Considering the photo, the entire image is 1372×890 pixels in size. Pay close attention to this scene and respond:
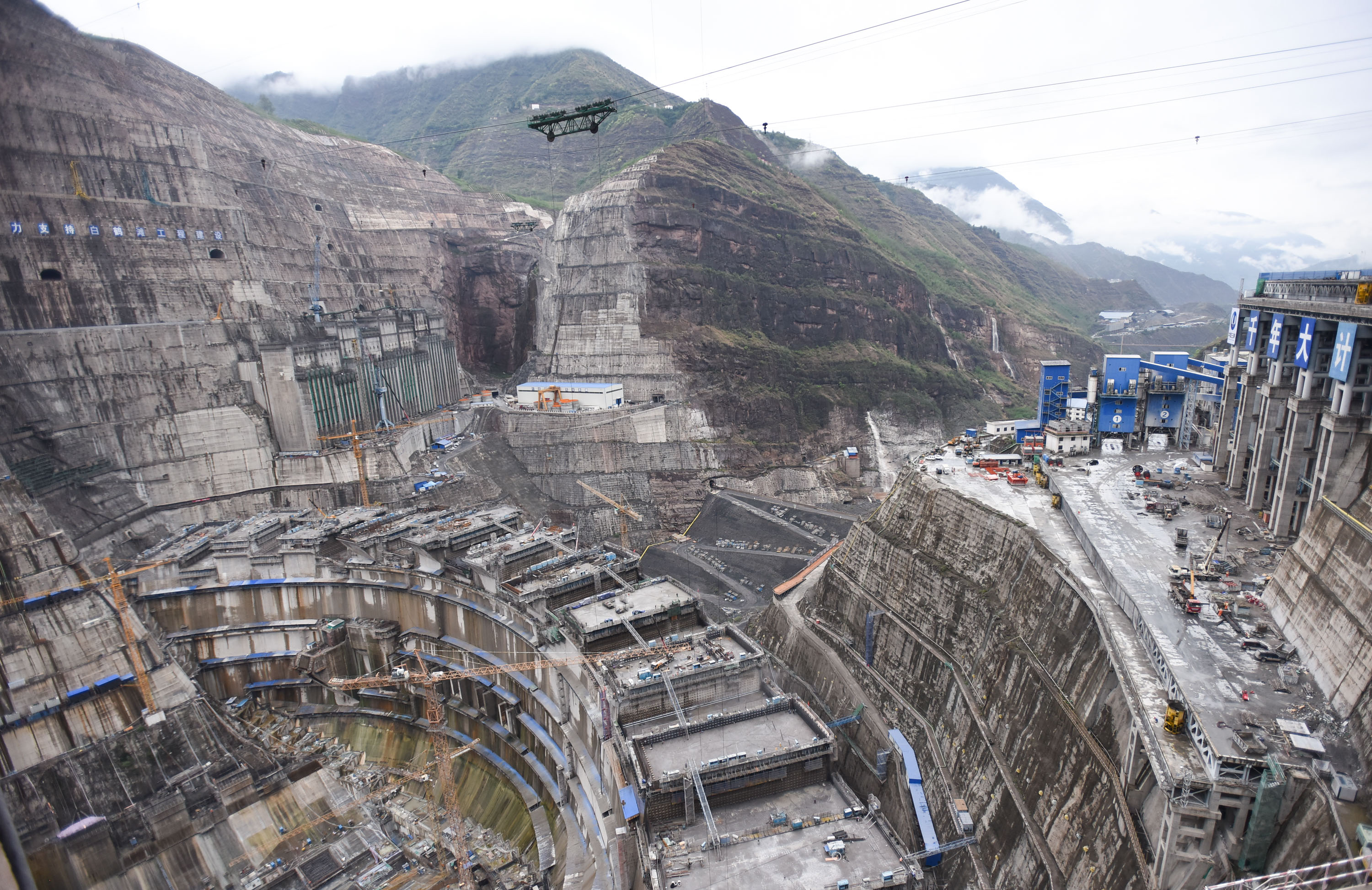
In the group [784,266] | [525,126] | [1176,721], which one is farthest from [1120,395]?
[525,126]

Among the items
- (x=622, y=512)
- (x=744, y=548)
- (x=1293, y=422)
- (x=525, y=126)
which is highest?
(x=525, y=126)

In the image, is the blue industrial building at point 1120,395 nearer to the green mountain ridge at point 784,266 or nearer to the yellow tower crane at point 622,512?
the green mountain ridge at point 784,266

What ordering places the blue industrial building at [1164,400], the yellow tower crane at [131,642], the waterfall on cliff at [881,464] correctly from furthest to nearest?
1. the waterfall on cliff at [881,464]
2. the blue industrial building at [1164,400]
3. the yellow tower crane at [131,642]

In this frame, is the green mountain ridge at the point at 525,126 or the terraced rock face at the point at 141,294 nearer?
the terraced rock face at the point at 141,294

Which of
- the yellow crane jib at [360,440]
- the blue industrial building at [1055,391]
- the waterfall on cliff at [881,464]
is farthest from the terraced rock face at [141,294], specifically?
the blue industrial building at [1055,391]

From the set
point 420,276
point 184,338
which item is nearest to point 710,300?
point 420,276

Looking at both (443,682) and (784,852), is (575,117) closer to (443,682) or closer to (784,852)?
(443,682)

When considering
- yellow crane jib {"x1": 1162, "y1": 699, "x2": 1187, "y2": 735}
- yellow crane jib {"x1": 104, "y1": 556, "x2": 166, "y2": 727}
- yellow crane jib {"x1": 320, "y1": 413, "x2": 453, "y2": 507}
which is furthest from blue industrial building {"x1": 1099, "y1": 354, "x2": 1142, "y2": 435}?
yellow crane jib {"x1": 320, "y1": 413, "x2": 453, "y2": 507}
